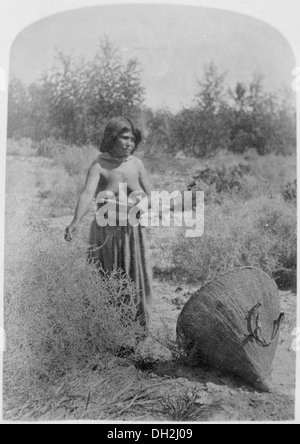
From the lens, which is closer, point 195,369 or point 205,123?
point 195,369

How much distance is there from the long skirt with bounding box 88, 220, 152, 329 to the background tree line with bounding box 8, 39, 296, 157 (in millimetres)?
562

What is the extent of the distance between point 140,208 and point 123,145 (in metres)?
0.40

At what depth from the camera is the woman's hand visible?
3.64m

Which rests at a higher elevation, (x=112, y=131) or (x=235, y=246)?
(x=112, y=131)

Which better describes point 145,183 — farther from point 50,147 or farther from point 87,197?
point 50,147

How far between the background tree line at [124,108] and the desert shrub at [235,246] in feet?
1.38

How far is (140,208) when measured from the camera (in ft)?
12.2

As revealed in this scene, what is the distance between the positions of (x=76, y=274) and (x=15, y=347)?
0.57m

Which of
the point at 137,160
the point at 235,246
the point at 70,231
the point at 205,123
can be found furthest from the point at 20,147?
the point at 235,246

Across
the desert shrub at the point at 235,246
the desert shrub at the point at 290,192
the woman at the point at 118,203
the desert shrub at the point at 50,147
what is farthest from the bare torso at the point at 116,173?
the desert shrub at the point at 290,192

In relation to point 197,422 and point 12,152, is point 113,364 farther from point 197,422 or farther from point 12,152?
point 12,152

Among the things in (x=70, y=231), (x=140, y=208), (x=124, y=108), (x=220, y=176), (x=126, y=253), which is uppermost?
(x=124, y=108)

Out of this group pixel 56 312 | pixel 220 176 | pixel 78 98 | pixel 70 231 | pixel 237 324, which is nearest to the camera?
pixel 237 324

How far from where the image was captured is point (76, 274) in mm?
3576
